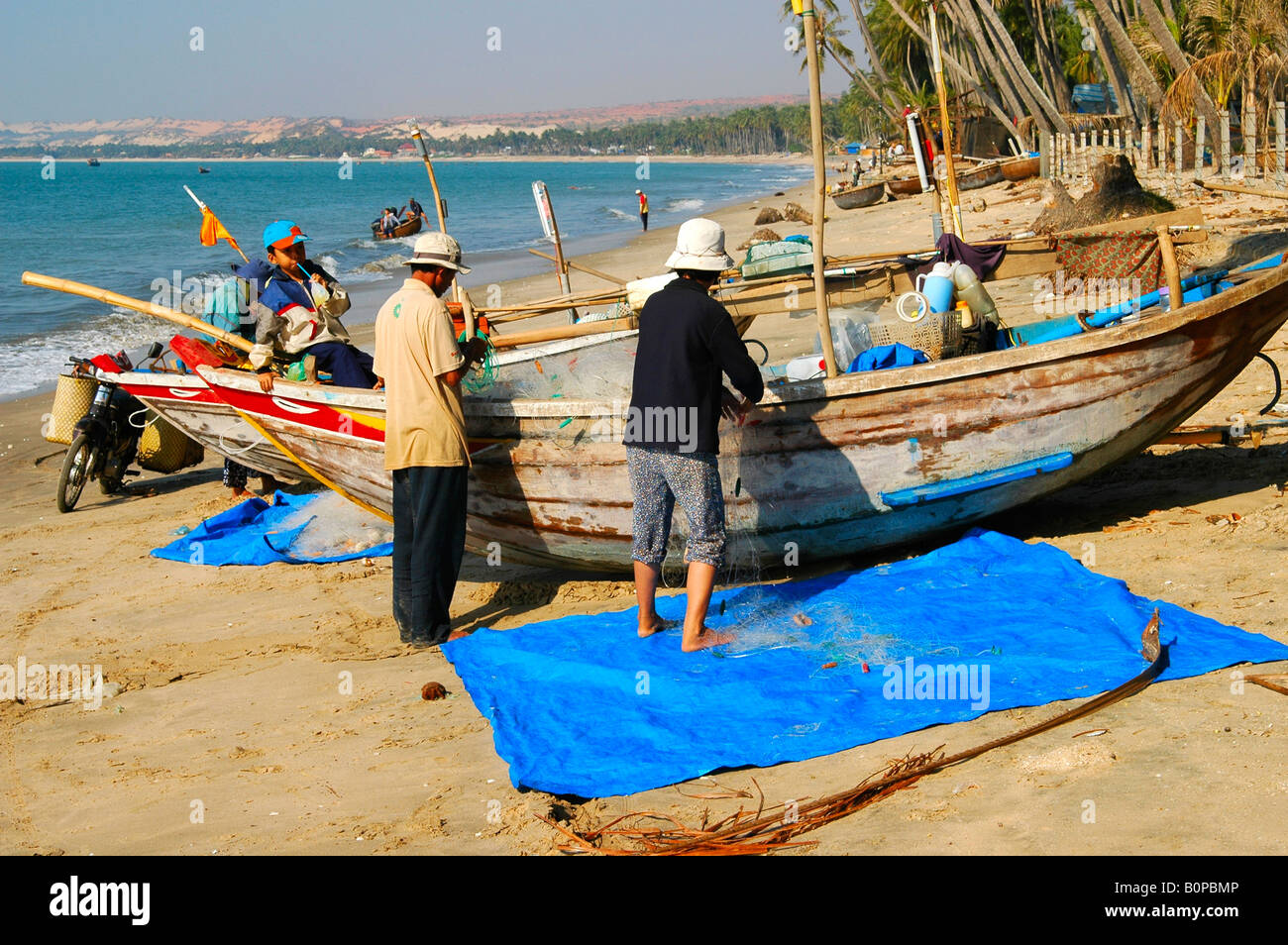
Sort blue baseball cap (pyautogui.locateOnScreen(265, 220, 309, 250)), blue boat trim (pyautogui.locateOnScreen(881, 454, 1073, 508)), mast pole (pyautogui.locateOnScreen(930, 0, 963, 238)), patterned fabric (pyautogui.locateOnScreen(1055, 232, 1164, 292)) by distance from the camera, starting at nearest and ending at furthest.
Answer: blue boat trim (pyautogui.locateOnScreen(881, 454, 1073, 508)), blue baseball cap (pyautogui.locateOnScreen(265, 220, 309, 250)), mast pole (pyautogui.locateOnScreen(930, 0, 963, 238)), patterned fabric (pyautogui.locateOnScreen(1055, 232, 1164, 292))

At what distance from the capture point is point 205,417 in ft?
22.1

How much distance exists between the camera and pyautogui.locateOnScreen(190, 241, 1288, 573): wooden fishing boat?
4996mm

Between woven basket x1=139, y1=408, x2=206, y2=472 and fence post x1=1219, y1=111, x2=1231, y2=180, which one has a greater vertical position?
fence post x1=1219, y1=111, x2=1231, y2=180

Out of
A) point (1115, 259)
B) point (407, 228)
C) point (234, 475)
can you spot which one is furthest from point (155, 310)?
point (407, 228)

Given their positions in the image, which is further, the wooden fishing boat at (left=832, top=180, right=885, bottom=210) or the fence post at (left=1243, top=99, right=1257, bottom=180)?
the wooden fishing boat at (left=832, top=180, right=885, bottom=210)

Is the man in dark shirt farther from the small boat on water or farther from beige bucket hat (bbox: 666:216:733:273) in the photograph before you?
the small boat on water

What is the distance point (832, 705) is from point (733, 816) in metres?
0.79

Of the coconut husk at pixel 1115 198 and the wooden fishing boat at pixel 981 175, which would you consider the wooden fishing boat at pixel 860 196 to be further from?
the coconut husk at pixel 1115 198

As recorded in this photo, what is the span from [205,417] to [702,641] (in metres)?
3.97

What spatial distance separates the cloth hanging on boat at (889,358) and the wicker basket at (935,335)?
0.07 meters

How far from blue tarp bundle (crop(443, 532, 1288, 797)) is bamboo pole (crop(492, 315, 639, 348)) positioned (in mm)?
2346

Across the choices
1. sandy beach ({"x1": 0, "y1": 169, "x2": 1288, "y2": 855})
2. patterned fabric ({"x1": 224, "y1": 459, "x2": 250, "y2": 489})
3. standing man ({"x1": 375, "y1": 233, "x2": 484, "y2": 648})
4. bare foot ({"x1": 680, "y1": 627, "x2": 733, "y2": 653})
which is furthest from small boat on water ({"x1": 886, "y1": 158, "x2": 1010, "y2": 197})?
bare foot ({"x1": 680, "y1": 627, "x2": 733, "y2": 653})
